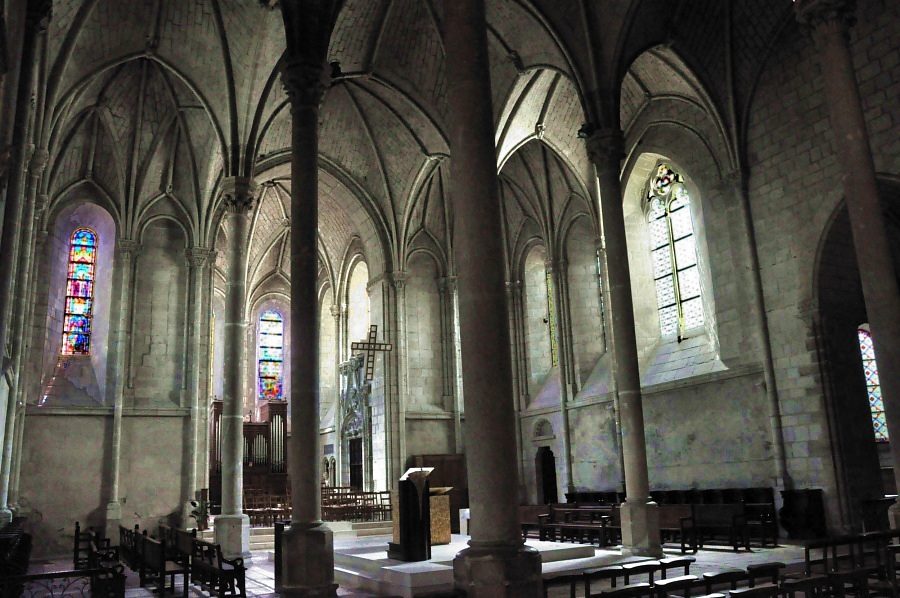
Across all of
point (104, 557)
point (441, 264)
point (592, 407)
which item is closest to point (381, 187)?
point (441, 264)

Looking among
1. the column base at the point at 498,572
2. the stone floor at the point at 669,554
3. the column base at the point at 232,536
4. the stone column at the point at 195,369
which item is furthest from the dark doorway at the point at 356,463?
the column base at the point at 498,572

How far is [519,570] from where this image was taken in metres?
6.01

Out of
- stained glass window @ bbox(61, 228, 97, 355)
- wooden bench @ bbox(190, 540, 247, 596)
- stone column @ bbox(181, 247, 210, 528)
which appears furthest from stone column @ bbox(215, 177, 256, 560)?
stained glass window @ bbox(61, 228, 97, 355)

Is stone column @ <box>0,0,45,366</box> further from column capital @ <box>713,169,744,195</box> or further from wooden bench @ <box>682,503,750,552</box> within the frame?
column capital @ <box>713,169,744,195</box>

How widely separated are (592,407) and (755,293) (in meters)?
6.29

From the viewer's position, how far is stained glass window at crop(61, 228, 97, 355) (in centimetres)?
2047

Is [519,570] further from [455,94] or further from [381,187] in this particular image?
A: [381,187]

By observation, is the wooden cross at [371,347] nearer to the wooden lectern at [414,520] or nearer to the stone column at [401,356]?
the stone column at [401,356]

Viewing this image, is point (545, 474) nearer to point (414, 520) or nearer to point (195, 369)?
point (195, 369)

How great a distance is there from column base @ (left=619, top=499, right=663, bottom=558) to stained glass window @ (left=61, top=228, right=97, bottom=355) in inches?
627

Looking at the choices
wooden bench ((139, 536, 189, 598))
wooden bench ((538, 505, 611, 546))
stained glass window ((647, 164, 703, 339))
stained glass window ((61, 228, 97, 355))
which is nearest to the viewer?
wooden bench ((139, 536, 189, 598))

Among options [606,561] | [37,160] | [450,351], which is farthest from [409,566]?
[450,351]

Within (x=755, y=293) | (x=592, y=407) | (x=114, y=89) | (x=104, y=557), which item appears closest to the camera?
(x=104, y=557)

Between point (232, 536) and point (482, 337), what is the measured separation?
9993 mm
